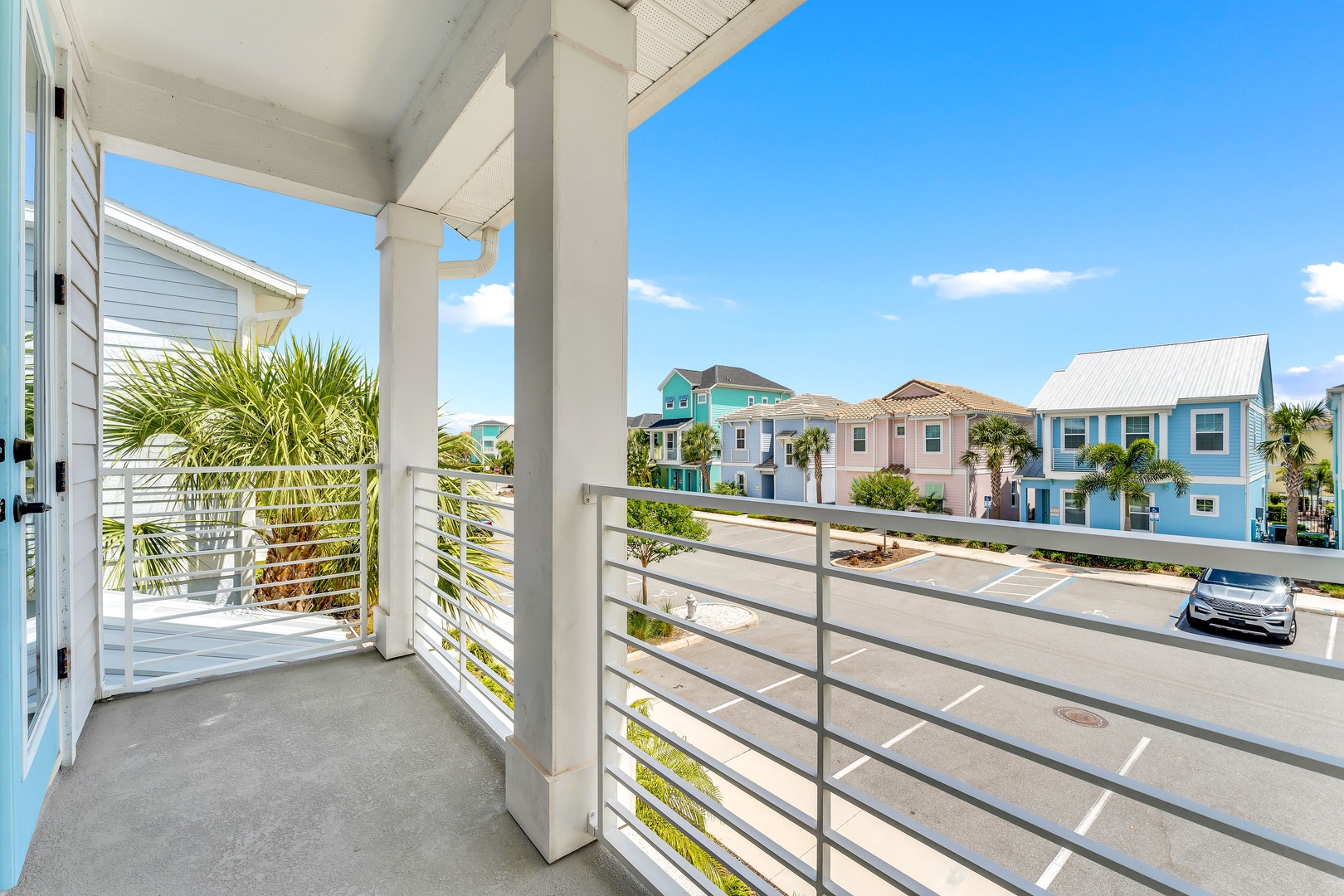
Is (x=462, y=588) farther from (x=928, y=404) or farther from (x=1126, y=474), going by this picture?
(x=928, y=404)

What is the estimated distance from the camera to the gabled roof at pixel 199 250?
14.6 feet

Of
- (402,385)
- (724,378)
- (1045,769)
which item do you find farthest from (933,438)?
(724,378)

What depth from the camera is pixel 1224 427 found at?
677 centimetres

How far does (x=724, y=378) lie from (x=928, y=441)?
1137cm

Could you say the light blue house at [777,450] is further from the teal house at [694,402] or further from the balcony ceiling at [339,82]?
the balcony ceiling at [339,82]

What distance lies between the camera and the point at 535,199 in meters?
1.44

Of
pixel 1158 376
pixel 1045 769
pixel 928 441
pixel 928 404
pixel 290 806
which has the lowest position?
pixel 1045 769

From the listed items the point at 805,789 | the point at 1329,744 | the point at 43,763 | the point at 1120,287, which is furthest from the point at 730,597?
the point at 1120,287

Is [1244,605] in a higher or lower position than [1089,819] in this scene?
higher

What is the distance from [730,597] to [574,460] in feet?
1.74

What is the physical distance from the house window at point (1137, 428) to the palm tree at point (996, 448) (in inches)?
97.9

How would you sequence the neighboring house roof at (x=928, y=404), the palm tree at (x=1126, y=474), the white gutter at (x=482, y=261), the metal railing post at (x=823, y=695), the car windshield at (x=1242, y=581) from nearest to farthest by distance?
the car windshield at (x=1242, y=581), the metal railing post at (x=823, y=695), the white gutter at (x=482, y=261), the palm tree at (x=1126, y=474), the neighboring house roof at (x=928, y=404)

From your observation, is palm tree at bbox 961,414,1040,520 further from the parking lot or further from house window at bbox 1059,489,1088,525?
the parking lot

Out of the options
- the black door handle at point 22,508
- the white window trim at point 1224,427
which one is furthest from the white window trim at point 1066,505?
the black door handle at point 22,508
